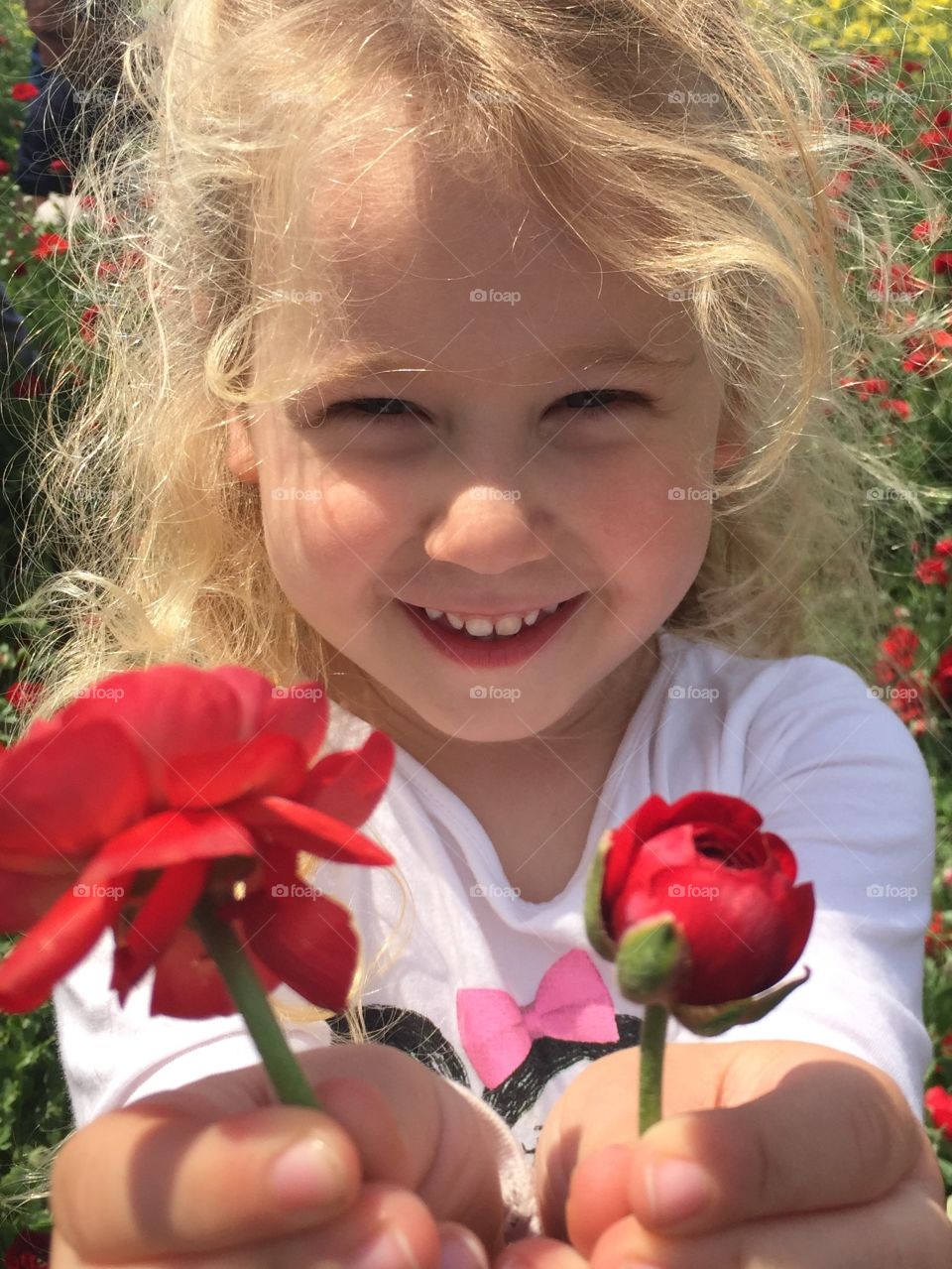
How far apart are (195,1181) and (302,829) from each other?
0.14 meters

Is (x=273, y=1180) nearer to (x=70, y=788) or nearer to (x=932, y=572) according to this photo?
(x=70, y=788)

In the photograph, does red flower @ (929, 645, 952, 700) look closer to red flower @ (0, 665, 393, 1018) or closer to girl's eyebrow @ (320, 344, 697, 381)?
girl's eyebrow @ (320, 344, 697, 381)

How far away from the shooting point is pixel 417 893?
119 cm

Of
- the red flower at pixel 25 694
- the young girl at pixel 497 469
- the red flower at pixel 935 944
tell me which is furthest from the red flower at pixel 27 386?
the red flower at pixel 935 944

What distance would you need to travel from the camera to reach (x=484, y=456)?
37.7 inches

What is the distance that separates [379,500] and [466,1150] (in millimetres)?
574

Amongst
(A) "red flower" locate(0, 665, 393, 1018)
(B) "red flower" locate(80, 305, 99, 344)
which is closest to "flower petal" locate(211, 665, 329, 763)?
(A) "red flower" locate(0, 665, 393, 1018)

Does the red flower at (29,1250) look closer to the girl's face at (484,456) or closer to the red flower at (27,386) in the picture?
the girl's face at (484,456)

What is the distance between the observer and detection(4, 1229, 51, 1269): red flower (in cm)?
146

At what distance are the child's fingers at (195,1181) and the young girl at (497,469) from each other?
0.23m

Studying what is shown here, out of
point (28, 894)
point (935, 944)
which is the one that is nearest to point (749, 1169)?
point (28, 894)

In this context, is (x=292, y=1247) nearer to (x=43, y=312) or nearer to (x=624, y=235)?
(x=624, y=235)

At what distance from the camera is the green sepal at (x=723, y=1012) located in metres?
0.40

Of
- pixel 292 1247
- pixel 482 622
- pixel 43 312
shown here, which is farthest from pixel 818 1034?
pixel 43 312
